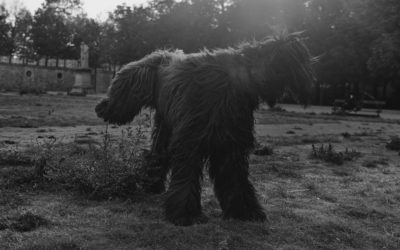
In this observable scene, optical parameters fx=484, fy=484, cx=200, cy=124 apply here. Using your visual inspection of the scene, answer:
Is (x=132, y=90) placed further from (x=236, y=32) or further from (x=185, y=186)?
(x=236, y=32)

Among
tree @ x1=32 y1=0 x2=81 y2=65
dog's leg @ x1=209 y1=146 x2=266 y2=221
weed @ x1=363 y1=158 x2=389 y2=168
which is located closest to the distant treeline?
tree @ x1=32 y1=0 x2=81 y2=65

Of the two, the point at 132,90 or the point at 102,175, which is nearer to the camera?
the point at 132,90

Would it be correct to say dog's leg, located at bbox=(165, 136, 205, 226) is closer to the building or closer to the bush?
the bush

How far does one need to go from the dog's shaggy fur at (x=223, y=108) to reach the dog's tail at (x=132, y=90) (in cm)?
21

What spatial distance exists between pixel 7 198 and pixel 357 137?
10.5m

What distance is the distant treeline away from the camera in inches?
1352

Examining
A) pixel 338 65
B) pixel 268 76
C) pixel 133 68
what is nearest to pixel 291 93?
pixel 268 76

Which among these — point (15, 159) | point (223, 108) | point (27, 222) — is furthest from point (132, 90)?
point (15, 159)

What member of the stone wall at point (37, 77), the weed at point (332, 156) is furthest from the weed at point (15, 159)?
the stone wall at point (37, 77)

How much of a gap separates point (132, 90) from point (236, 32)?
1644 inches

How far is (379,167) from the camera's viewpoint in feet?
25.8

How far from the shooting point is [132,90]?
189 inches

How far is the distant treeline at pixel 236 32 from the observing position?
3434 cm

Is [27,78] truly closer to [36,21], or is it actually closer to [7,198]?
[36,21]
